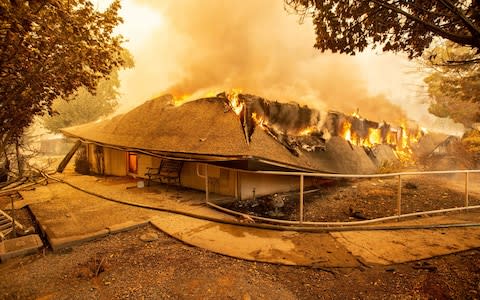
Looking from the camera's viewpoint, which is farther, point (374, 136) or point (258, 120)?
point (374, 136)

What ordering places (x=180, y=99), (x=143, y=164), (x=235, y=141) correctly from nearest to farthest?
(x=235, y=141) < (x=180, y=99) < (x=143, y=164)

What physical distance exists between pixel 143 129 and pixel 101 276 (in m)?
8.23

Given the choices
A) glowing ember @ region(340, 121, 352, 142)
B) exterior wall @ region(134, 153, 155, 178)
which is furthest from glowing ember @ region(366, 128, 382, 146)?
exterior wall @ region(134, 153, 155, 178)

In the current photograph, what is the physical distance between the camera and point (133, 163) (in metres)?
14.2

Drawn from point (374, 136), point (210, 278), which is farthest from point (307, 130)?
point (210, 278)

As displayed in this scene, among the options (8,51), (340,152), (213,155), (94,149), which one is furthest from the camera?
(94,149)

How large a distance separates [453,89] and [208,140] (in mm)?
15838

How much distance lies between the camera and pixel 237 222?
6668 mm

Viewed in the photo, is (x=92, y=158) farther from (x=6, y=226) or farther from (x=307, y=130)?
(x=307, y=130)

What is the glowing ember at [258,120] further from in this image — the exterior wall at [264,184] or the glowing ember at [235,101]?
the exterior wall at [264,184]

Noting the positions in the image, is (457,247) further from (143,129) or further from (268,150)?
(143,129)

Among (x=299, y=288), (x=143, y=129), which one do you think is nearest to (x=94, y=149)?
(x=143, y=129)

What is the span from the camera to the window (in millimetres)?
13836

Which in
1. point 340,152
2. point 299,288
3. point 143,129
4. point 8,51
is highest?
point 8,51
